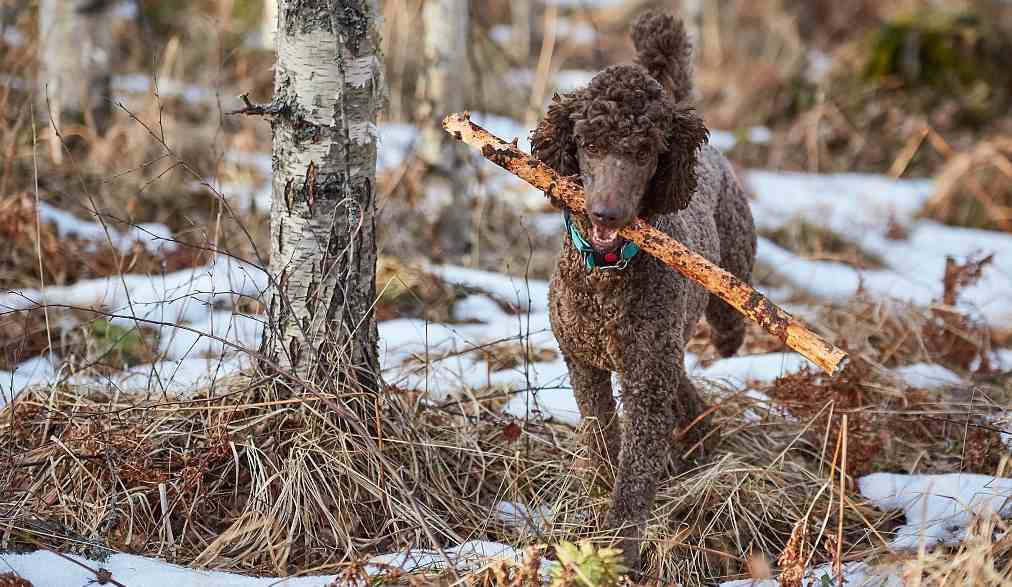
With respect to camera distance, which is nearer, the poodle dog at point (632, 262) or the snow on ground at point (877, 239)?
the poodle dog at point (632, 262)

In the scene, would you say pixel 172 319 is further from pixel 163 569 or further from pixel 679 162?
pixel 679 162

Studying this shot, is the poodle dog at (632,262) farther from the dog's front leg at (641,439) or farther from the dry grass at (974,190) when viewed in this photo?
the dry grass at (974,190)

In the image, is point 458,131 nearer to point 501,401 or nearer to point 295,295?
point 295,295

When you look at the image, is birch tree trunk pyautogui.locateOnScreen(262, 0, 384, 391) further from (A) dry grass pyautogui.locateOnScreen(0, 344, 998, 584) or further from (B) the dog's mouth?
(B) the dog's mouth

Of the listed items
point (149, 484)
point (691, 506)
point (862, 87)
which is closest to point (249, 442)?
point (149, 484)

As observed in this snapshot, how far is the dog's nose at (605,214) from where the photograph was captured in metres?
2.49

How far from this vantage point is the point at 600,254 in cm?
278

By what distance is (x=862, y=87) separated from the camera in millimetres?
9250

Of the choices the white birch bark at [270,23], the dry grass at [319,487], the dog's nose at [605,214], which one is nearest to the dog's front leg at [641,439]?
the dry grass at [319,487]

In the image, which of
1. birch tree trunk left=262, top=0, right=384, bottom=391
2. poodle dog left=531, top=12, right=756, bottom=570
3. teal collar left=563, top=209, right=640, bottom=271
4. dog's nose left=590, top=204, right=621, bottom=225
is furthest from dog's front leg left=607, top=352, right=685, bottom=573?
birch tree trunk left=262, top=0, right=384, bottom=391

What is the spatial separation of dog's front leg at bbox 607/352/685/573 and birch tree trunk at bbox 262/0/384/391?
89cm

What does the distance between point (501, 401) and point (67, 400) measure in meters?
1.64

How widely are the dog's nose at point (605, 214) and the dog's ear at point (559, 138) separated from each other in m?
0.29

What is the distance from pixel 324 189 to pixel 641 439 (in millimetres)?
1321
